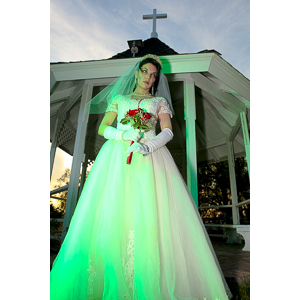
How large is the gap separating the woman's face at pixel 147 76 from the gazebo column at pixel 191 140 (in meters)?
1.40

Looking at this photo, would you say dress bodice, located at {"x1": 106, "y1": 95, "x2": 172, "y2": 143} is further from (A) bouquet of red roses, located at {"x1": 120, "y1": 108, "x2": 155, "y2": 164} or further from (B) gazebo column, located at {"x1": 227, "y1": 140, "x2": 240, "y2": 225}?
(B) gazebo column, located at {"x1": 227, "y1": 140, "x2": 240, "y2": 225}

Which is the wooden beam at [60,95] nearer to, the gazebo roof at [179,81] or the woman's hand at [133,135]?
the gazebo roof at [179,81]

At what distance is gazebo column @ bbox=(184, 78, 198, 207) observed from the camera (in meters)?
3.50

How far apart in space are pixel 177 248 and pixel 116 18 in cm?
A: 353

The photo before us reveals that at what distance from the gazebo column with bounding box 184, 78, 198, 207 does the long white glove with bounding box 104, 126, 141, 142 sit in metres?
1.76

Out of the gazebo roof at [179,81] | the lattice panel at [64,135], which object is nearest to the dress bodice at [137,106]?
the gazebo roof at [179,81]

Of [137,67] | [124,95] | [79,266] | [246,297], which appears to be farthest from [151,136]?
[246,297]

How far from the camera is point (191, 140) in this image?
3.69 m

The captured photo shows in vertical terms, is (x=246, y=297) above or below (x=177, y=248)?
below

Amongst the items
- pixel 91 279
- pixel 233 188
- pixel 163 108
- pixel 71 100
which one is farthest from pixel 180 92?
pixel 91 279

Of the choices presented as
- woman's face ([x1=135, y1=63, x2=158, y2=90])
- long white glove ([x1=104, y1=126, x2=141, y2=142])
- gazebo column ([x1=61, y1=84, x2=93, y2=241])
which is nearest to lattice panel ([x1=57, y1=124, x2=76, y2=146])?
gazebo column ([x1=61, y1=84, x2=93, y2=241])

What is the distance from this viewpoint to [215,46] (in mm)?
3799
